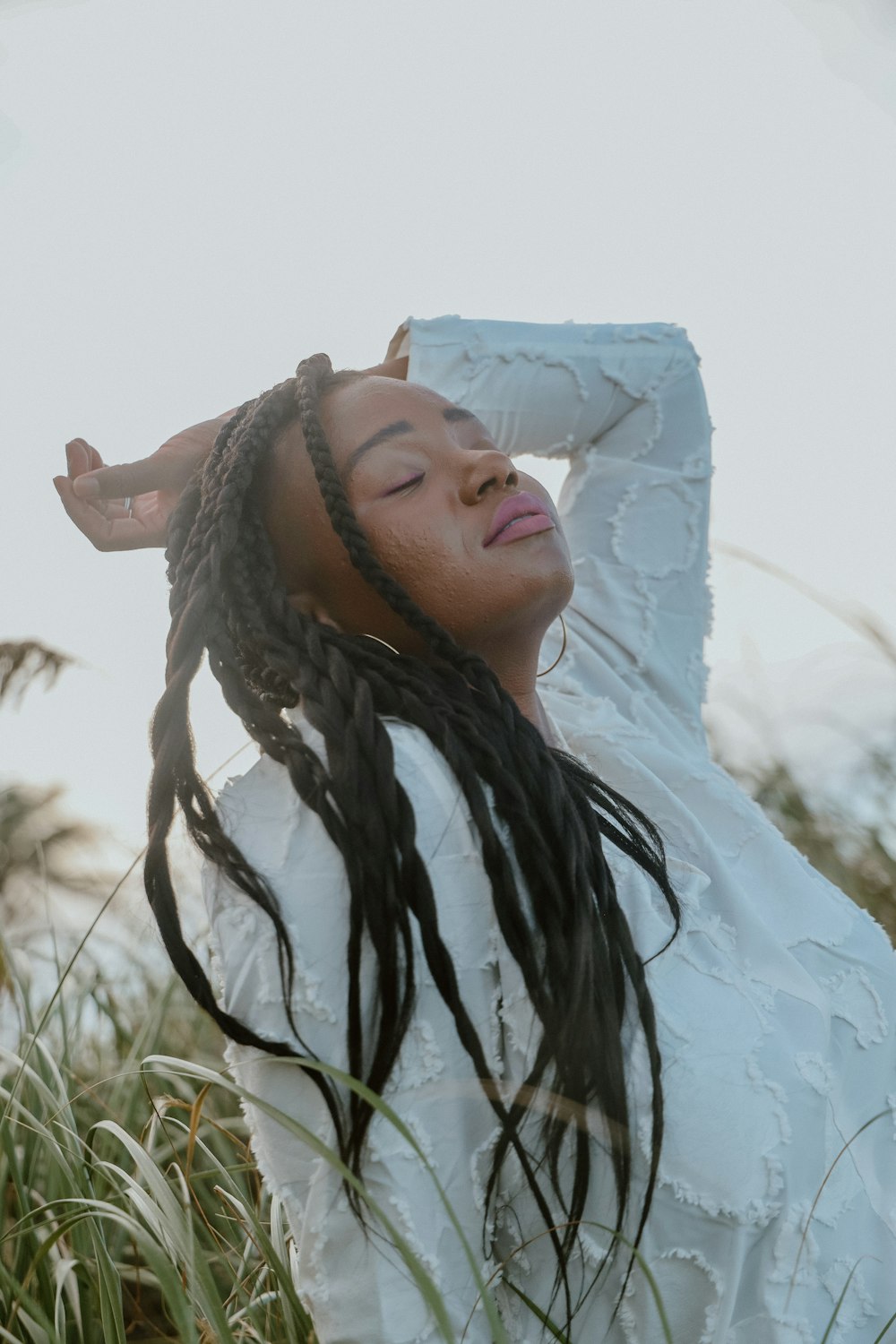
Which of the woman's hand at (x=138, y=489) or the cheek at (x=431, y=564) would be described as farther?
the woman's hand at (x=138, y=489)

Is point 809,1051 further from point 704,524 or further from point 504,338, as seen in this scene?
point 504,338

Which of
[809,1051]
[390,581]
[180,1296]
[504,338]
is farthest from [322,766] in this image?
[504,338]

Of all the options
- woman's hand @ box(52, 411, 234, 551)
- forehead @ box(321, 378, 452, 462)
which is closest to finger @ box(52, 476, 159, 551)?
woman's hand @ box(52, 411, 234, 551)

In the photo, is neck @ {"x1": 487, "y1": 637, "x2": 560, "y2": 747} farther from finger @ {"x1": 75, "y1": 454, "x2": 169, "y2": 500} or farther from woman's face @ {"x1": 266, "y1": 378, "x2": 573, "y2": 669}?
finger @ {"x1": 75, "y1": 454, "x2": 169, "y2": 500}

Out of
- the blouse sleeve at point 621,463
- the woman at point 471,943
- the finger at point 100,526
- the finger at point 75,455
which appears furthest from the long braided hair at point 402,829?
the blouse sleeve at point 621,463

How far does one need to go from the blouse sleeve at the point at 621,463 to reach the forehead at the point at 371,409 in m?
0.46

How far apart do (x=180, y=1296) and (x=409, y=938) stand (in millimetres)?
479

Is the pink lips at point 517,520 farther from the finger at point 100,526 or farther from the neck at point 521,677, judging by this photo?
the finger at point 100,526

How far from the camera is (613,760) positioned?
87.4 inches

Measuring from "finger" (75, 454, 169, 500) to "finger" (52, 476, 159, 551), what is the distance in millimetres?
48

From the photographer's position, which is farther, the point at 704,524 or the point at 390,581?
the point at 704,524

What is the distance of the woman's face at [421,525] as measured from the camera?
190 cm

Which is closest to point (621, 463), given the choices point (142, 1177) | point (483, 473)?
point (483, 473)

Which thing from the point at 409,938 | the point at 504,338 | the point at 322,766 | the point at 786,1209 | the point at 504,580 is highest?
the point at 504,338
